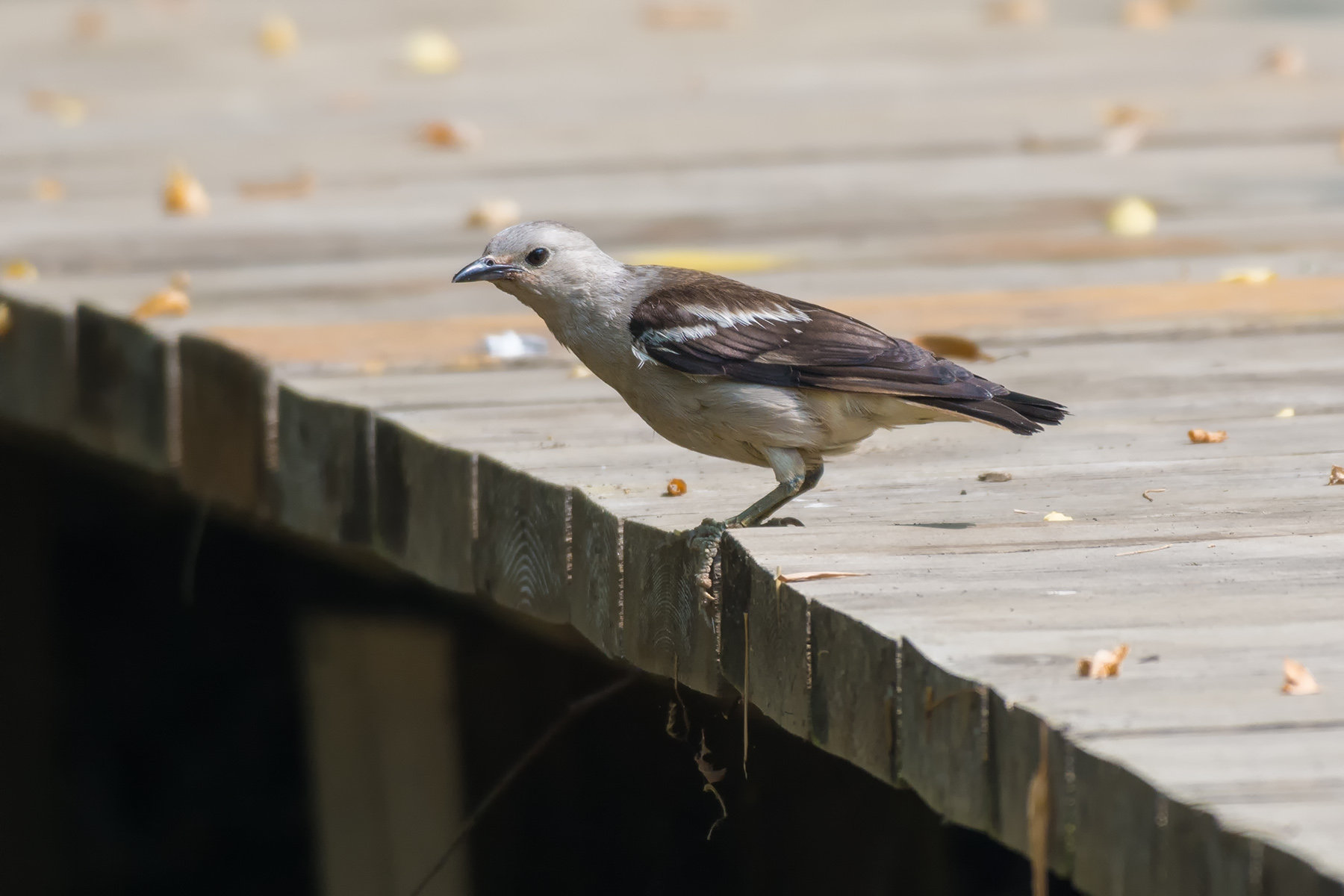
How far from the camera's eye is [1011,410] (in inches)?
137

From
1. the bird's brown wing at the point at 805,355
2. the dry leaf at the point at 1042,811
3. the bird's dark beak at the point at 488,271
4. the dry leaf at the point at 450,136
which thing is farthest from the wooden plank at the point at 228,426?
the dry leaf at the point at 450,136

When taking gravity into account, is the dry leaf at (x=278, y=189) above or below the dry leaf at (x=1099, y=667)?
below

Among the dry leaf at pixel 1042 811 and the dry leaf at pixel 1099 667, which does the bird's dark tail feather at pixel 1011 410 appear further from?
the dry leaf at pixel 1042 811

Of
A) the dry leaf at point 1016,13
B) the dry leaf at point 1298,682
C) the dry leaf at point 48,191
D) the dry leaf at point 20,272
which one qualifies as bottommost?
the dry leaf at point 20,272

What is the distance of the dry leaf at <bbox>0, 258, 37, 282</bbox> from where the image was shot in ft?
19.0

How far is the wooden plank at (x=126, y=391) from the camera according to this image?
4875 millimetres

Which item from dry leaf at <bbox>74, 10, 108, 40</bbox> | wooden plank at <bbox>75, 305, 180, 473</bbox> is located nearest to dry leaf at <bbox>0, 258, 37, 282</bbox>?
wooden plank at <bbox>75, 305, 180, 473</bbox>

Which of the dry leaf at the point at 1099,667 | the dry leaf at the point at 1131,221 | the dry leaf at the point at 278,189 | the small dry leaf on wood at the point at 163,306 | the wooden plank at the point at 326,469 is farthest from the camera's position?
the dry leaf at the point at 278,189

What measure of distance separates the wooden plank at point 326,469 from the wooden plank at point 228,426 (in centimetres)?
7

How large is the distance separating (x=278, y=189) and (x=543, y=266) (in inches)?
149

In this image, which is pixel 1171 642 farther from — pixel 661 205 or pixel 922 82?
pixel 922 82

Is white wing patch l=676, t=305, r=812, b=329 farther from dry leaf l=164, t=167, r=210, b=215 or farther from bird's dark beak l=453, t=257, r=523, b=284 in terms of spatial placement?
dry leaf l=164, t=167, r=210, b=215

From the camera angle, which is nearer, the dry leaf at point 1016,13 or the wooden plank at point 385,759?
the wooden plank at point 385,759

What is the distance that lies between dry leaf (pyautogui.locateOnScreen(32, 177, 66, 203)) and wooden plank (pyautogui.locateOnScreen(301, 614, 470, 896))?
226 centimetres
